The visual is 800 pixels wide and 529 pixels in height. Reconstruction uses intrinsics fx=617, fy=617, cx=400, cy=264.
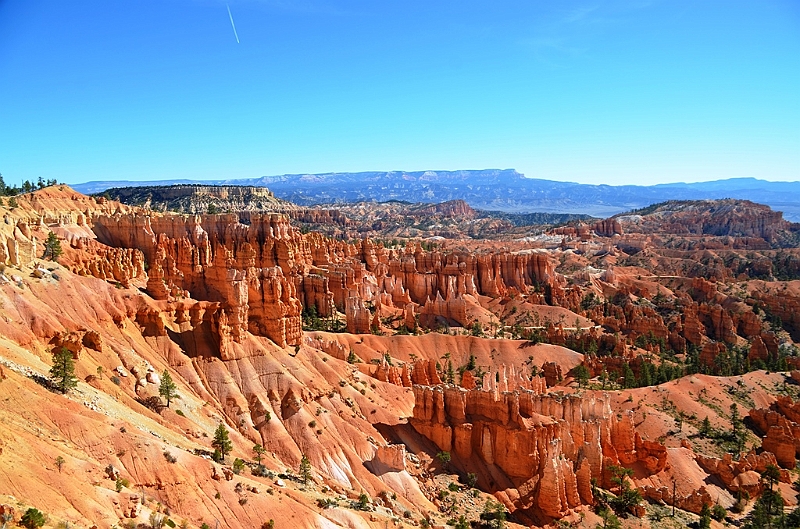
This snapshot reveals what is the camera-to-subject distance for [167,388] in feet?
114

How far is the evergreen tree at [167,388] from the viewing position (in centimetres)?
3475

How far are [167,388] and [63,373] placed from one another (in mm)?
6634

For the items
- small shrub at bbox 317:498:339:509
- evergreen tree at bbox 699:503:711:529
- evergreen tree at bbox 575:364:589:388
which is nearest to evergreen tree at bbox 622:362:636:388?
evergreen tree at bbox 575:364:589:388

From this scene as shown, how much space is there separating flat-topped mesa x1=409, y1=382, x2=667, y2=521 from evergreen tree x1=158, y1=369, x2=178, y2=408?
1626cm

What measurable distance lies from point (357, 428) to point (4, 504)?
2478 cm

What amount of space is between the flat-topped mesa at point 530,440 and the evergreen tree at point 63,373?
2220cm

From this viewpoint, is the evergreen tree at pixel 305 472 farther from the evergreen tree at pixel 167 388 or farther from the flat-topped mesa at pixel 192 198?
the flat-topped mesa at pixel 192 198

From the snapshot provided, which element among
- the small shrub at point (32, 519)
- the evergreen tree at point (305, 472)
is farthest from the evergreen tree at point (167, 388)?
the small shrub at point (32, 519)

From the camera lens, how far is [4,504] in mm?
18047

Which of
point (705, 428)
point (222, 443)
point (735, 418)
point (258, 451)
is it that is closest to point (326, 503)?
point (222, 443)

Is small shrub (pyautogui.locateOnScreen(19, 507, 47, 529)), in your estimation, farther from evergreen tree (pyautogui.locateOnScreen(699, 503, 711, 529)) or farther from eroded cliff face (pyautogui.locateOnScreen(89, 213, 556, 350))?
evergreen tree (pyautogui.locateOnScreen(699, 503, 711, 529))

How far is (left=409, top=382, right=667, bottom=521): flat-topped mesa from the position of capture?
38375 mm

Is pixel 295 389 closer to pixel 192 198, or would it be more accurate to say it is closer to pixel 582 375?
pixel 582 375

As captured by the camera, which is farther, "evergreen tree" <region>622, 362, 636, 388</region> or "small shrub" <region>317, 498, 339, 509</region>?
"evergreen tree" <region>622, 362, 636, 388</region>
